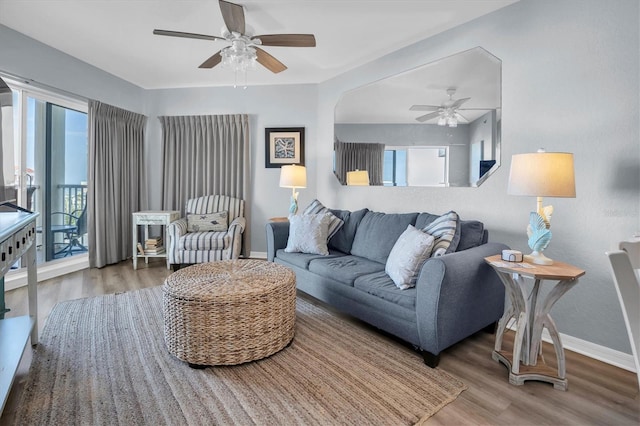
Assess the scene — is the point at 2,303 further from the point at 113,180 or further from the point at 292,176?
the point at 292,176

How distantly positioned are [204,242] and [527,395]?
3.35 meters

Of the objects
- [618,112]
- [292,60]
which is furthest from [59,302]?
[618,112]

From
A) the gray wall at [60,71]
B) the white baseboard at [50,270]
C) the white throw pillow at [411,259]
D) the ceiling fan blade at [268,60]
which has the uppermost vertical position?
the gray wall at [60,71]

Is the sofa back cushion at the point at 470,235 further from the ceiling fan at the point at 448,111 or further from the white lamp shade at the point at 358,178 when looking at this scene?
the white lamp shade at the point at 358,178

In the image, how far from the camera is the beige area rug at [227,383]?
1.48m

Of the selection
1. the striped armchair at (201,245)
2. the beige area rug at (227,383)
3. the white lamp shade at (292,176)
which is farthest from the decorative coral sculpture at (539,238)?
the striped armchair at (201,245)

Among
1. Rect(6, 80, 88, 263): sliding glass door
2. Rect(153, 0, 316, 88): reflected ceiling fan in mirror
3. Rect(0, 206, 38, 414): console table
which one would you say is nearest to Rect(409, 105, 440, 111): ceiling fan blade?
Rect(153, 0, 316, 88): reflected ceiling fan in mirror

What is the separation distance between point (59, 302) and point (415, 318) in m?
Answer: 3.08

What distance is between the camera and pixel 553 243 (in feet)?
7.41

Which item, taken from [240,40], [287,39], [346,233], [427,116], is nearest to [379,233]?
[346,233]

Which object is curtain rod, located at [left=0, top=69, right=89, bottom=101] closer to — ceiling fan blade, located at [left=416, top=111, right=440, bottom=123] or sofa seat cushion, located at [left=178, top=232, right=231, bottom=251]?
sofa seat cushion, located at [left=178, top=232, right=231, bottom=251]

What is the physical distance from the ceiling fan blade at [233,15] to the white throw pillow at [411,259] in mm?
1997

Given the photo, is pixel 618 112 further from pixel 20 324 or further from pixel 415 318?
pixel 20 324

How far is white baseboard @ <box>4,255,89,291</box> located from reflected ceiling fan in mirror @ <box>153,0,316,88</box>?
9.37ft
